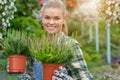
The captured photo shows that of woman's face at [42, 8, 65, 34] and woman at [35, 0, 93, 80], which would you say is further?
woman's face at [42, 8, 65, 34]

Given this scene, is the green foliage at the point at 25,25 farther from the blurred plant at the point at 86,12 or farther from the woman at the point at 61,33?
the blurred plant at the point at 86,12

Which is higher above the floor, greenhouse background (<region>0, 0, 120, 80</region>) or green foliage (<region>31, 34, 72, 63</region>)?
green foliage (<region>31, 34, 72, 63</region>)

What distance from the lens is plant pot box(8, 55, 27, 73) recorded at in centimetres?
347

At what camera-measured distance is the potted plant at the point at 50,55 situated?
10.4 ft

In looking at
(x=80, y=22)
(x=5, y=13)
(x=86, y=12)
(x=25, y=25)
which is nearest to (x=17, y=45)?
(x=5, y=13)

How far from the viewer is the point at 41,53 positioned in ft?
10.5

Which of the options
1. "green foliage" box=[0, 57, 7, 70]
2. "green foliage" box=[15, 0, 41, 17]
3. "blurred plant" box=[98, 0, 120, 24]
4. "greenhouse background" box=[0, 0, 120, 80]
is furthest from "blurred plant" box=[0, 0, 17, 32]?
"green foliage" box=[0, 57, 7, 70]

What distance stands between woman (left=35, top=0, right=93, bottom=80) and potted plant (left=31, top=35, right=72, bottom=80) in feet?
0.25

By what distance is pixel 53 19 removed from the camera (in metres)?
3.53

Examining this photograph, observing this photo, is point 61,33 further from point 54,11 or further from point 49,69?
point 49,69

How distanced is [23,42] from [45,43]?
0.37m

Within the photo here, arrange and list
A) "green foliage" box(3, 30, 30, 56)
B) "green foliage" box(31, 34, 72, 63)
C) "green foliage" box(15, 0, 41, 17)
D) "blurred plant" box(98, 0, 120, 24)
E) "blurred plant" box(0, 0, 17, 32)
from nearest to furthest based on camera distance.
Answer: "green foliage" box(31, 34, 72, 63), "green foliage" box(3, 30, 30, 56), "blurred plant" box(0, 0, 17, 32), "blurred plant" box(98, 0, 120, 24), "green foliage" box(15, 0, 41, 17)

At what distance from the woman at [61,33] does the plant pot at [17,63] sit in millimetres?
289

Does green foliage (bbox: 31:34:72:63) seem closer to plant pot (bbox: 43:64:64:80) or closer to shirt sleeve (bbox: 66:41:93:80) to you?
plant pot (bbox: 43:64:64:80)
